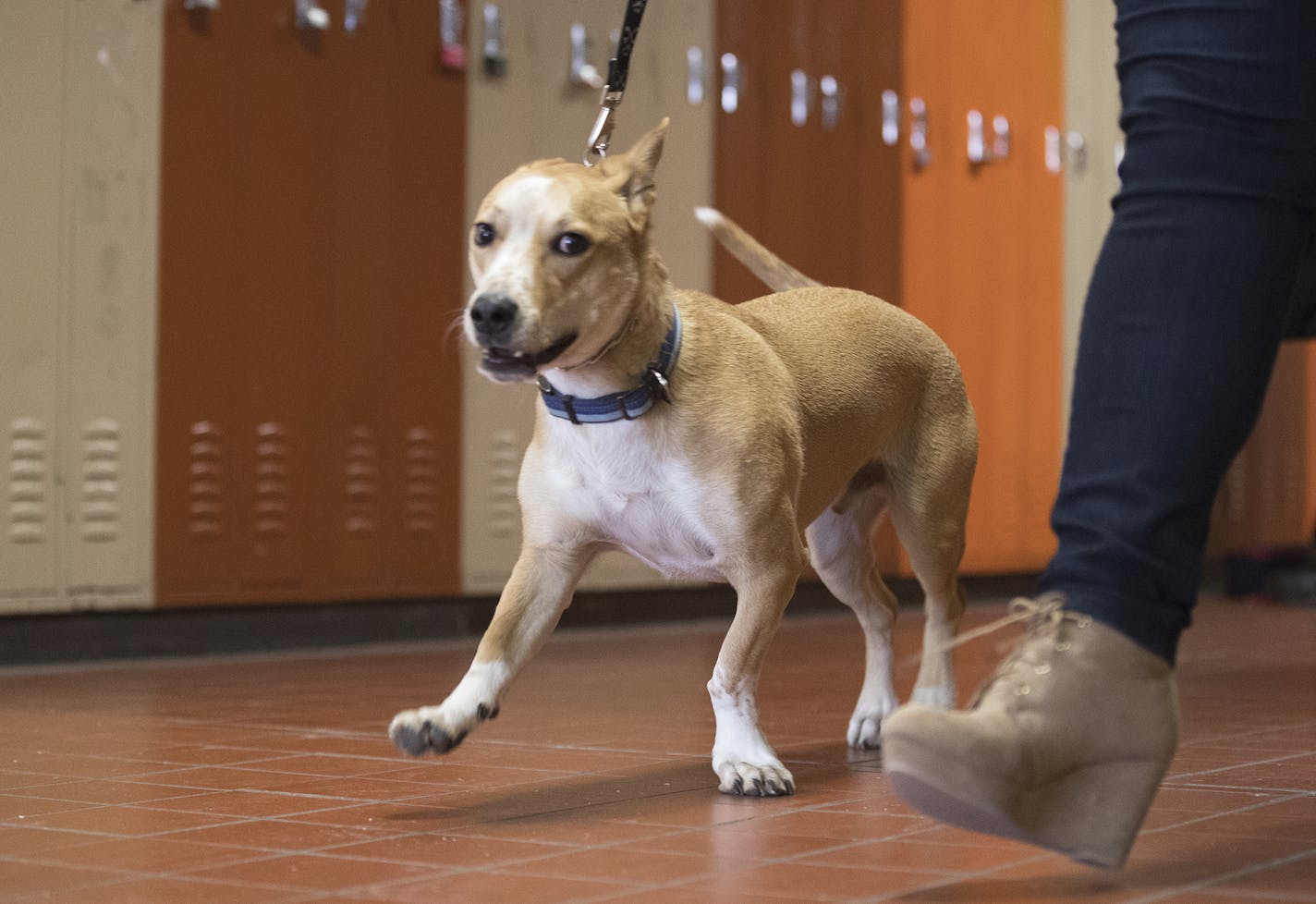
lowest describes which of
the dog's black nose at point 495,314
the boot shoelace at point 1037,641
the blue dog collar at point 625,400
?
the boot shoelace at point 1037,641

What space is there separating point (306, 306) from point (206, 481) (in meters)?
0.58

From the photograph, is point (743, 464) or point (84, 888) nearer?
point (84, 888)

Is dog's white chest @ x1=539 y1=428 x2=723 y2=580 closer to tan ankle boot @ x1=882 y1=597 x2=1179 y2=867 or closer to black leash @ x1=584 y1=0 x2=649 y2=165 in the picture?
black leash @ x1=584 y1=0 x2=649 y2=165

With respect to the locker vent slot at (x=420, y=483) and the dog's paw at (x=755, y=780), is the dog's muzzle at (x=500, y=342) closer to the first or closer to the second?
the dog's paw at (x=755, y=780)

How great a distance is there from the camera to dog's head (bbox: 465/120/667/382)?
224 centimetres

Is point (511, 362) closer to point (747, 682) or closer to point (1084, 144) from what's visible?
point (747, 682)

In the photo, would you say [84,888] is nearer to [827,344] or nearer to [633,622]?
[827,344]

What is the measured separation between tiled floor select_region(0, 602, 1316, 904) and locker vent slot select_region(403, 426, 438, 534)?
1268mm

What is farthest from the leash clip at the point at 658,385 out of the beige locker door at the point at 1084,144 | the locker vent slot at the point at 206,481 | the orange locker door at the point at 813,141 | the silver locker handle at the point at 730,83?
the beige locker door at the point at 1084,144

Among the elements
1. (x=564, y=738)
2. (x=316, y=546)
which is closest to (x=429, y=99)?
(x=316, y=546)

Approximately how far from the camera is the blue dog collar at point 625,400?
7.93 ft

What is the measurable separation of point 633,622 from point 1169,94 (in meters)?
4.61

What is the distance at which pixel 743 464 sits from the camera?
2436 millimetres

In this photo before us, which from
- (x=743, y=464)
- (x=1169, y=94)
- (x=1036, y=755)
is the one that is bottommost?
(x=1036, y=755)
